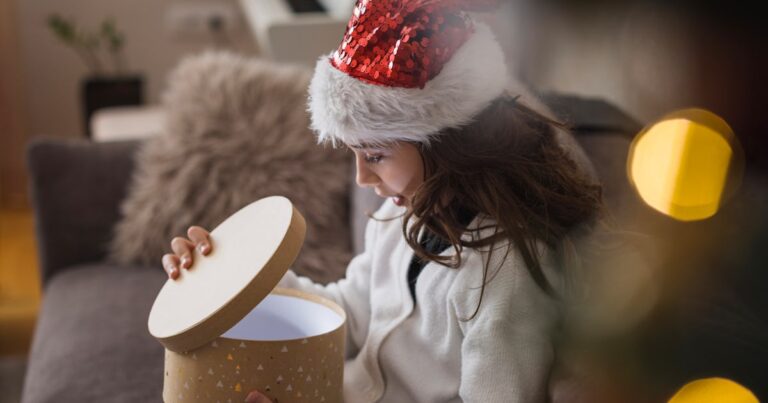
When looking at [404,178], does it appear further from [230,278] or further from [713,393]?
[713,393]

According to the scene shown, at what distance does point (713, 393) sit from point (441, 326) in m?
0.34

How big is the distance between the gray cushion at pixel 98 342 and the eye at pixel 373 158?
0.49 meters

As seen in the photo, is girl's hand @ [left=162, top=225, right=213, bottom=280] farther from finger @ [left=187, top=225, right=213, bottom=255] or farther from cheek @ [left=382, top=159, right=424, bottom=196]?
cheek @ [left=382, top=159, right=424, bottom=196]

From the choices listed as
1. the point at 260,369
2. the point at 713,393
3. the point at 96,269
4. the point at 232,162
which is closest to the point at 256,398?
the point at 260,369

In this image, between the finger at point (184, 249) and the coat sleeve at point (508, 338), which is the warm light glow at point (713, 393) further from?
the finger at point (184, 249)

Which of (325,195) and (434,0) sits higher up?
(434,0)

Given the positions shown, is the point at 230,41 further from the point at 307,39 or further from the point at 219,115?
the point at 219,115

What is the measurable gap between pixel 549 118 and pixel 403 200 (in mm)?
153

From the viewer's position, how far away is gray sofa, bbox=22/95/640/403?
0.96 metres

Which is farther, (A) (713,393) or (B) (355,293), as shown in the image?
(B) (355,293)

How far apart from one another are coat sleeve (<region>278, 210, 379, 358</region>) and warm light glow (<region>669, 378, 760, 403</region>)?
0.48 meters

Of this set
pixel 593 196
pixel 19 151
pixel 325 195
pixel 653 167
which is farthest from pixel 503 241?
pixel 19 151

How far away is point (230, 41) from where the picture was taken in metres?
3.55

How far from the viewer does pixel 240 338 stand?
76 cm
